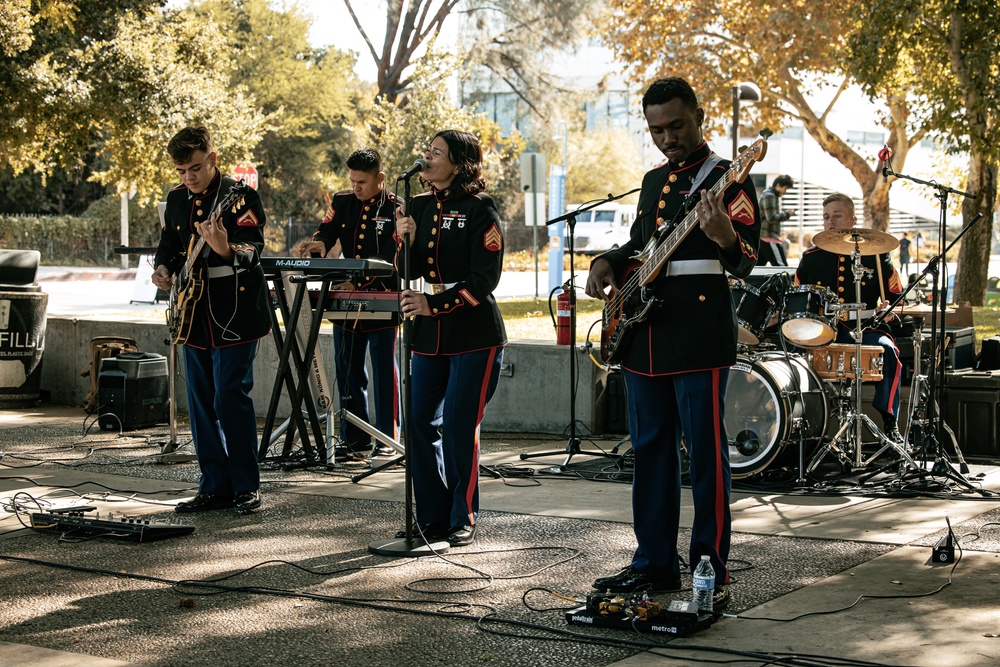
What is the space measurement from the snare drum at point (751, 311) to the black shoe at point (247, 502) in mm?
3668

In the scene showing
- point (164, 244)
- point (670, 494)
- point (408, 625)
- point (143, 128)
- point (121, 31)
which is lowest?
point (408, 625)

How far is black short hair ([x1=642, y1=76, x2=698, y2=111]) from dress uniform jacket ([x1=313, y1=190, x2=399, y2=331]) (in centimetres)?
417

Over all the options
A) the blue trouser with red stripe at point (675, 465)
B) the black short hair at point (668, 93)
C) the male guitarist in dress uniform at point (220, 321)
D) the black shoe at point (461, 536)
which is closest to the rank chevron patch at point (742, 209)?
the black short hair at point (668, 93)

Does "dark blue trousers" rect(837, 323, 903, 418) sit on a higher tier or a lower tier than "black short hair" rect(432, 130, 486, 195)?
lower

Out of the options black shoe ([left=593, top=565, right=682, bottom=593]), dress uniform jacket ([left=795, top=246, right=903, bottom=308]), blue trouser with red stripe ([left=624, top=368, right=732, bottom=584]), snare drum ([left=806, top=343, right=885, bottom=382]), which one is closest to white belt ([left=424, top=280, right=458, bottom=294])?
blue trouser with red stripe ([left=624, top=368, right=732, bottom=584])

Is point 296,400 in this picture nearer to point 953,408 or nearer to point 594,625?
point 594,625

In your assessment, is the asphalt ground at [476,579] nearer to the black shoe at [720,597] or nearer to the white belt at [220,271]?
the black shoe at [720,597]

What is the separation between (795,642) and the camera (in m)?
4.57

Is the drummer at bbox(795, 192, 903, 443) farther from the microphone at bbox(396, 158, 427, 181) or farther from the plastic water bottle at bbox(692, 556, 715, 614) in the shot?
the plastic water bottle at bbox(692, 556, 715, 614)

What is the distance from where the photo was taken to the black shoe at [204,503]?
7.29 meters

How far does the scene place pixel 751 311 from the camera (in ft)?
29.0

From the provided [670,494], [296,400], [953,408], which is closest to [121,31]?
[296,400]

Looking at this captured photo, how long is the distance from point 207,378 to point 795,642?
13.6 feet

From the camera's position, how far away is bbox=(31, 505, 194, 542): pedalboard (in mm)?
6504
